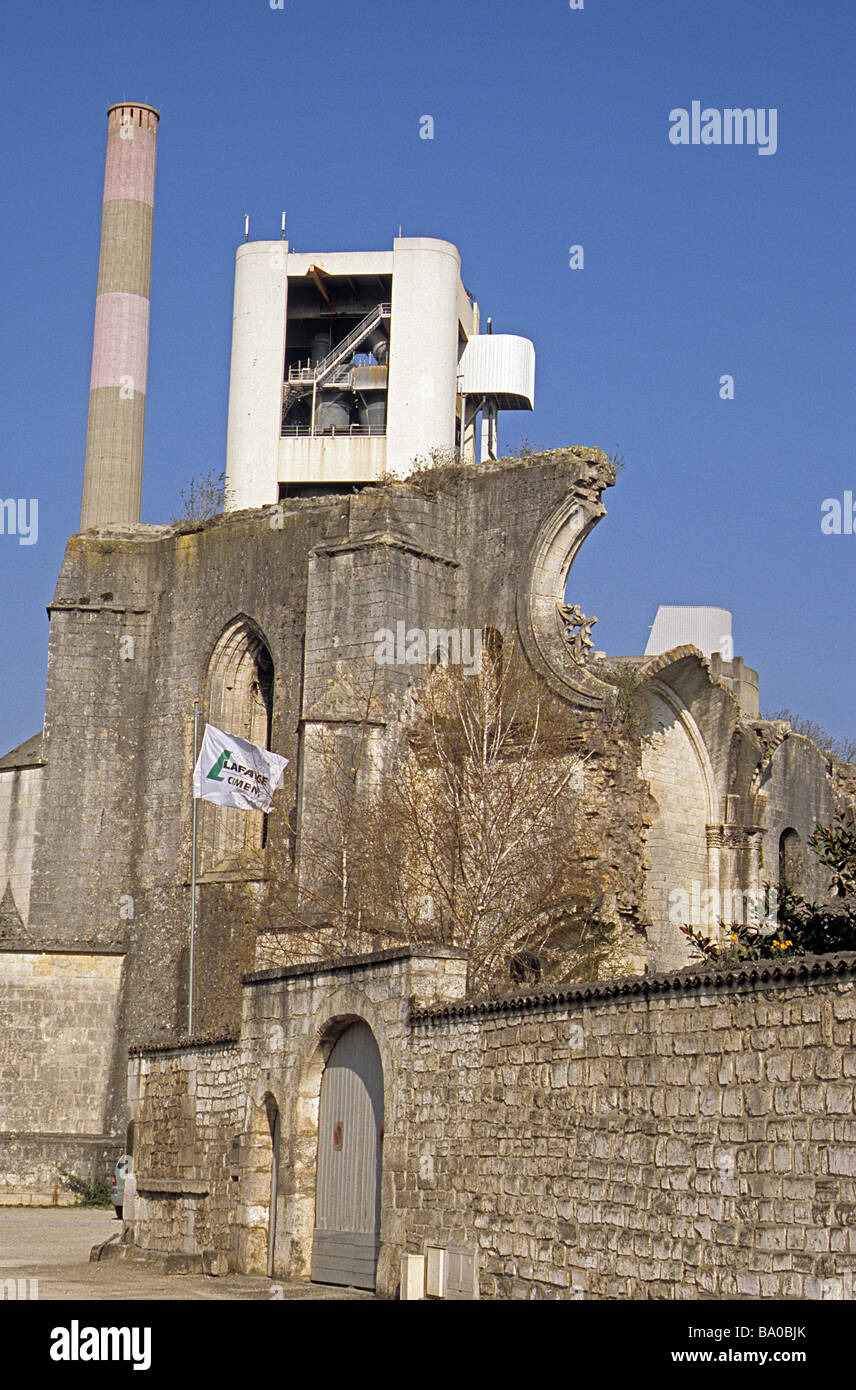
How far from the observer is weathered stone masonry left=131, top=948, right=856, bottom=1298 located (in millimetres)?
9547

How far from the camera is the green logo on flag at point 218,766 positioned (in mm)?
21953

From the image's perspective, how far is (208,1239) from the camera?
16.2 metres

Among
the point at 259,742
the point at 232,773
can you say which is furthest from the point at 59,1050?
the point at 232,773

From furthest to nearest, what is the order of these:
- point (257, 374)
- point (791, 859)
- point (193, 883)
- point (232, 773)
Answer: point (257, 374), point (791, 859), point (193, 883), point (232, 773)

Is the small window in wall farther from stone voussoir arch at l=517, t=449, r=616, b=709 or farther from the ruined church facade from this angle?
stone voussoir arch at l=517, t=449, r=616, b=709

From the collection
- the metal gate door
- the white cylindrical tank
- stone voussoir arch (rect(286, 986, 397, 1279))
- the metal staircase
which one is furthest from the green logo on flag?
the metal staircase

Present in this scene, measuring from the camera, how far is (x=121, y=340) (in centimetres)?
3750

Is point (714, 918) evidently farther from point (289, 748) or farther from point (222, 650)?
point (222, 650)

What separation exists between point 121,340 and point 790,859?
1792 cm

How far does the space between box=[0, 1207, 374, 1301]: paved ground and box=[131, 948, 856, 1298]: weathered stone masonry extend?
0.54 m

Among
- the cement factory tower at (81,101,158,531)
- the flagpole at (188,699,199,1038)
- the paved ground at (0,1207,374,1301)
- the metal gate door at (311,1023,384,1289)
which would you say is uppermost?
the cement factory tower at (81,101,158,531)

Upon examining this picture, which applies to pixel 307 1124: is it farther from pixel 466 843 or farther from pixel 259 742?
pixel 259 742
